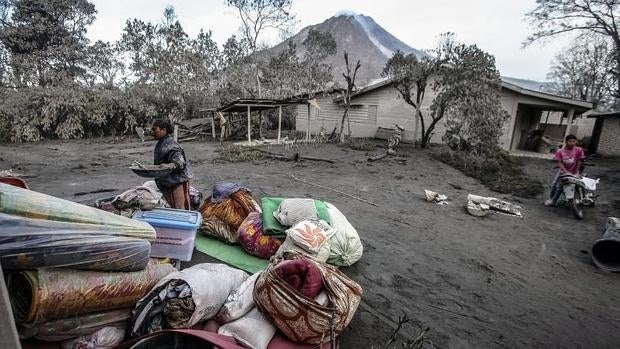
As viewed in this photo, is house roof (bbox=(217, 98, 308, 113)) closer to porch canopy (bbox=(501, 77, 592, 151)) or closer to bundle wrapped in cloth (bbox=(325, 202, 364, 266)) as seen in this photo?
porch canopy (bbox=(501, 77, 592, 151))

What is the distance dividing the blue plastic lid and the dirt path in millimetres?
1701

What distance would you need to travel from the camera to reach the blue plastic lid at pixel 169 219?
2.93 metres

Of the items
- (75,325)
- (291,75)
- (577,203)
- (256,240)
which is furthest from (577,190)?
(291,75)

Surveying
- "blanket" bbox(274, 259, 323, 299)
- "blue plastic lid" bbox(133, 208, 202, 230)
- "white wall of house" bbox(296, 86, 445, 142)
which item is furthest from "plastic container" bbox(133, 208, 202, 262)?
"white wall of house" bbox(296, 86, 445, 142)

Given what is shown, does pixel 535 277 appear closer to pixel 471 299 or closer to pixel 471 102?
pixel 471 299

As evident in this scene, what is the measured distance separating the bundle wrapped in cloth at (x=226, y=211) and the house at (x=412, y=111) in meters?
11.8

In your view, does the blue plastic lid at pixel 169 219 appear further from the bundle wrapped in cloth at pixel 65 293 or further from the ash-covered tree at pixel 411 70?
the ash-covered tree at pixel 411 70

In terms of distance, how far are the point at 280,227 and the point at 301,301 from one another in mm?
1635

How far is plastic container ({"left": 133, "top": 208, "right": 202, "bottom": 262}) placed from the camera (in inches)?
117

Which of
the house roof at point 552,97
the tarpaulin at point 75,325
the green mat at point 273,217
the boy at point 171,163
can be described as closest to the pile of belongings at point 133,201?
the boy at point 171,163

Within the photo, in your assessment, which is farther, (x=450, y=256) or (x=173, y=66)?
(x=173, y=66)

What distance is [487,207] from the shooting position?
20.3 feet

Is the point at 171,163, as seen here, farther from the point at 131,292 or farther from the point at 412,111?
the point at 412,111

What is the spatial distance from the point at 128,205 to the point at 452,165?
10375 mm
